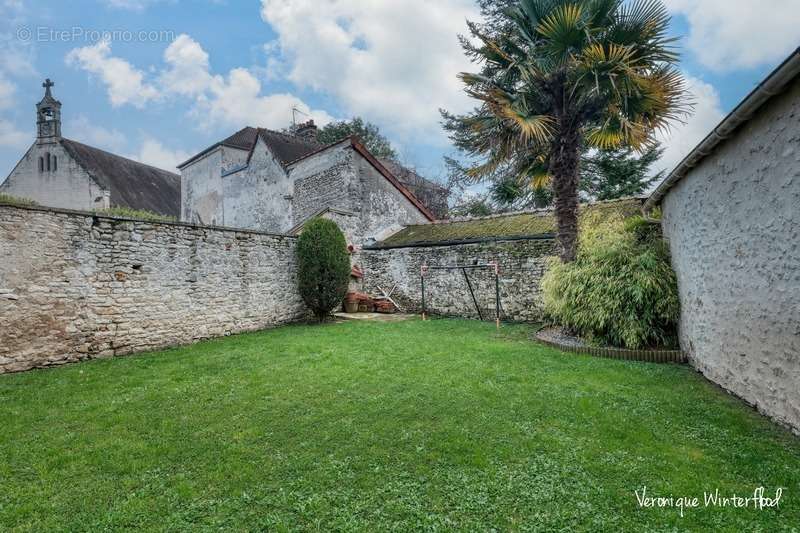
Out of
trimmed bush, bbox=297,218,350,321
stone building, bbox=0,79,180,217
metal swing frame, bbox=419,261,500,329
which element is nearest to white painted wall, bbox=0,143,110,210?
stone building, bbox=0,79,180,217

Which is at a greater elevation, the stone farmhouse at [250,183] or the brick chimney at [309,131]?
the brick chimney at [309,131]

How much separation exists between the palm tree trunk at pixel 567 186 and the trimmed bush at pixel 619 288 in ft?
0.76

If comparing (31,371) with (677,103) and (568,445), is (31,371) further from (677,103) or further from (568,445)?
(677,103)

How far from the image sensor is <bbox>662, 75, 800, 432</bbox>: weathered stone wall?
3.21 meters

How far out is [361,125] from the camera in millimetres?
24859

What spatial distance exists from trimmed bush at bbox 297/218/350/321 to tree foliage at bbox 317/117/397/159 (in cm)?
1534

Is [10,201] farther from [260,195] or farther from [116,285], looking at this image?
[260,195]

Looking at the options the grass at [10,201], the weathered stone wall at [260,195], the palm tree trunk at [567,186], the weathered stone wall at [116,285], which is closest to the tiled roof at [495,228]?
the palm tree trunk at [567,186]

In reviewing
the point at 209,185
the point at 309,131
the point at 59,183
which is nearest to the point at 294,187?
the point at 309,131

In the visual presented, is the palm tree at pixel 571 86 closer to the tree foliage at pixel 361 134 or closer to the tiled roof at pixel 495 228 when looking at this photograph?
the tiled roof at pixel 495 228

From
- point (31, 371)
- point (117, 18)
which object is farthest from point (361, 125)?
point (31, 371)

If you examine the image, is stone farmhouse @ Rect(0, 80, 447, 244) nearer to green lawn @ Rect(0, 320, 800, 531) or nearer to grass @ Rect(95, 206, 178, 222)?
grass @ Rect(95, 206, 178, 222)

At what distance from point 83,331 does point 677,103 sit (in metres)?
11.3

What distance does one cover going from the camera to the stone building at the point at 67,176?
20281 millimetres
